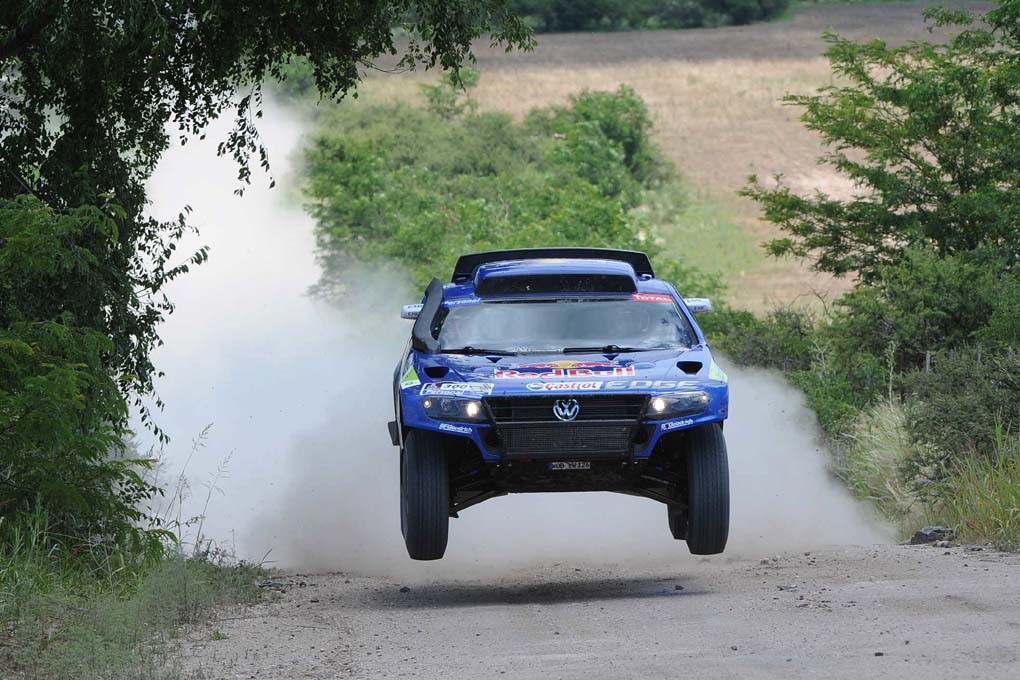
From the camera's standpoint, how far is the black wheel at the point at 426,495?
10422mm

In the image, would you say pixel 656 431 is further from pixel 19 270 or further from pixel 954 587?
pixel 19 270

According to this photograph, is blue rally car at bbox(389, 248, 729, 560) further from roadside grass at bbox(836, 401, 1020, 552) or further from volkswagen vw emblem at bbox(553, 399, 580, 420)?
roadside grass at bbox(836, 401, 1020, 552)

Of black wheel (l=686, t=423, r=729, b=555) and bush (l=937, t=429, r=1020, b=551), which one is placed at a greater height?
black wheel (l=686, t=423, r=729, b=555)

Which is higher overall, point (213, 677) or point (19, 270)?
point (19, 270)

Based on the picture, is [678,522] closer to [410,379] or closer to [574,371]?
[574,371]

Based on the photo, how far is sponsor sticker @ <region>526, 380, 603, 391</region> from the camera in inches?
398

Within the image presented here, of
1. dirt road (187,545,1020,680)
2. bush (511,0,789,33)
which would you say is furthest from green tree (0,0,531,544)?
bush (511,0,789,33)

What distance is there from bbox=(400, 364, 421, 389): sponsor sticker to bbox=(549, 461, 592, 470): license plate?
40.3 inches

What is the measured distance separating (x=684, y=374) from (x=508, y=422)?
118cm

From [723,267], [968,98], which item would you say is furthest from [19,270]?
[723,267]

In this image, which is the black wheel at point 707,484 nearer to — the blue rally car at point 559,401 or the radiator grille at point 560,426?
the blue rally car at point 559,401

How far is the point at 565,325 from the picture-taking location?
11305mm

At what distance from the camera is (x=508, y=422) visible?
1016cm

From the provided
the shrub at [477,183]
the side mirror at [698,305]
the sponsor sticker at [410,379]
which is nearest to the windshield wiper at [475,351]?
the sponsor sticker at [410,379]
